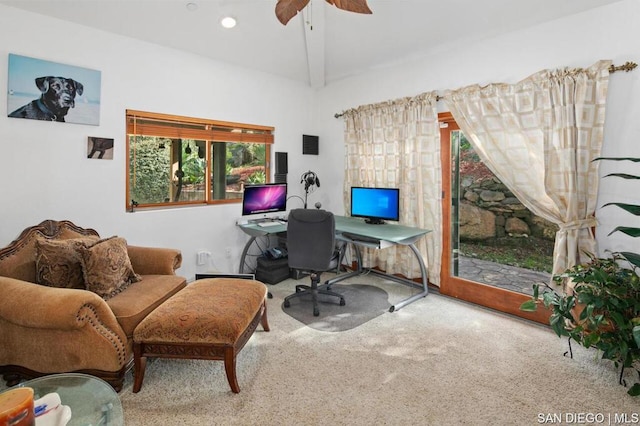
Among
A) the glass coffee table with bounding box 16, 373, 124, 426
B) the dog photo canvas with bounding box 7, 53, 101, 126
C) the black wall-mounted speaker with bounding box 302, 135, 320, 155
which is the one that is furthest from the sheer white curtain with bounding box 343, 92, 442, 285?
the glass coffee table with bounding box 16, 373, 124, 426

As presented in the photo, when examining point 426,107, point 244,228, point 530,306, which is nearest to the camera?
point 530,306

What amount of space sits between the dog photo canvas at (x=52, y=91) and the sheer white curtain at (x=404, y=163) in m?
2.78

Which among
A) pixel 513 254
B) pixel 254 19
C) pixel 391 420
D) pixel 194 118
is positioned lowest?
pixel 391 420

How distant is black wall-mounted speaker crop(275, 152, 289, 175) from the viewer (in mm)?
4516

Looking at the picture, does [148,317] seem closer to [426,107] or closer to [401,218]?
[401,218]

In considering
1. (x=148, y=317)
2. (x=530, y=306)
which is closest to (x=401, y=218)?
(x=530, y=306)

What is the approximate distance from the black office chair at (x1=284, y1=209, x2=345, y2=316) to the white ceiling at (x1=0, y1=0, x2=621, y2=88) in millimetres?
1912

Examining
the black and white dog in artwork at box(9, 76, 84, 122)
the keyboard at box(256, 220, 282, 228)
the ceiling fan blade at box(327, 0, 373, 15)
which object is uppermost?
the ceiling fan blade at box(327, 0, 373, 15)

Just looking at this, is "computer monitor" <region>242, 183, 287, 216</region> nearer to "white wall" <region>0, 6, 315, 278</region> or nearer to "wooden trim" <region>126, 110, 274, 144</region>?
"white wall" <region>0, 6, 315, 278</region>

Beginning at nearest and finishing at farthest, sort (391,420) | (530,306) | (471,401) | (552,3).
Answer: (391,420)
(471,401)
(530,306)
(552,3)

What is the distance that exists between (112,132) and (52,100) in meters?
0.49

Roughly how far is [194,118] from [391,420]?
131 inches

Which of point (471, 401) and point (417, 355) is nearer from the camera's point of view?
point (471, 401)

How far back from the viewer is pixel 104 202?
3.21 meters
